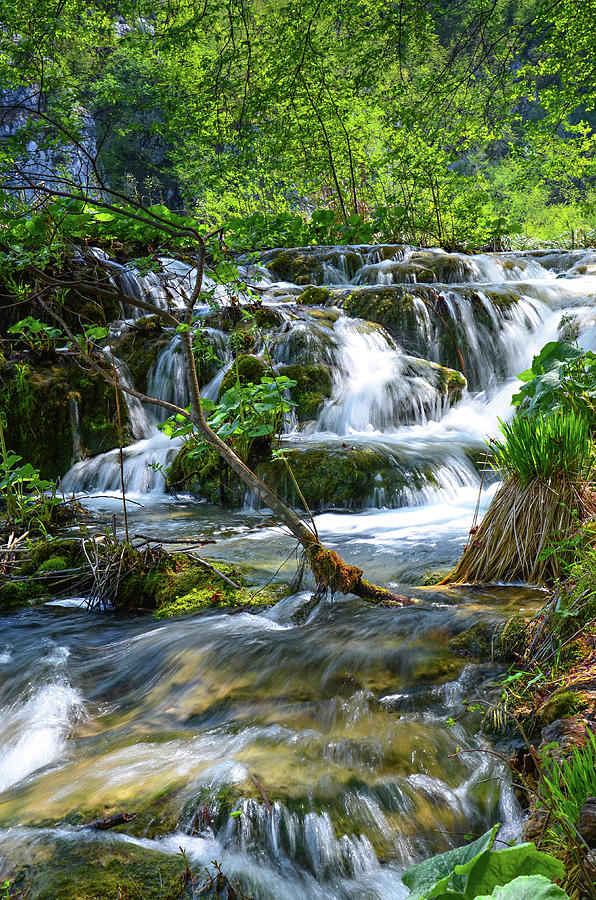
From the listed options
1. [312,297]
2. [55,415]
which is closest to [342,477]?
[55,415]

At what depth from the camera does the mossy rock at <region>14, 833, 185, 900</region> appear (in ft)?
5.33

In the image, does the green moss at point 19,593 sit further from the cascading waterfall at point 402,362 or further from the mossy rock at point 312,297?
the mossy rock at point 312,297

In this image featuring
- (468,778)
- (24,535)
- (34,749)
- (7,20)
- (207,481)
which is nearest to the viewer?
(468,778)

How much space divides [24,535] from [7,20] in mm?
5122

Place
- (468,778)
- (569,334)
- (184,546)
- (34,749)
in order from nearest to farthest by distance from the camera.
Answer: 1. (468,778)
2. (34,749)
3. (184,546)
4. (569,334)

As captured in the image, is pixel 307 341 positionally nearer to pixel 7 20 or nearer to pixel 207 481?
pixel 207 481

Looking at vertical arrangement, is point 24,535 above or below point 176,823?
above

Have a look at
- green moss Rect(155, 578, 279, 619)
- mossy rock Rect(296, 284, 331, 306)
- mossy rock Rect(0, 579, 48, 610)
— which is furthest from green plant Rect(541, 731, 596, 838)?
mossy rock Rect(296, 284, 331, 306)

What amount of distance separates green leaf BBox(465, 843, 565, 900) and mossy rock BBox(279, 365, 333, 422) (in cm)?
809

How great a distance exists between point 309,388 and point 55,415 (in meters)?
A: 4.02

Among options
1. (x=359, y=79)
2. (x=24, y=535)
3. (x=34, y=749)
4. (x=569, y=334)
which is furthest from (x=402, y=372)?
(x=34, y=749)

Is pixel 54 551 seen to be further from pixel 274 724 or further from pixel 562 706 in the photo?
pixel 562 706

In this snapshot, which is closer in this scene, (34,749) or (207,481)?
(34,749)

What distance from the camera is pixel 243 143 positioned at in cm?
610
